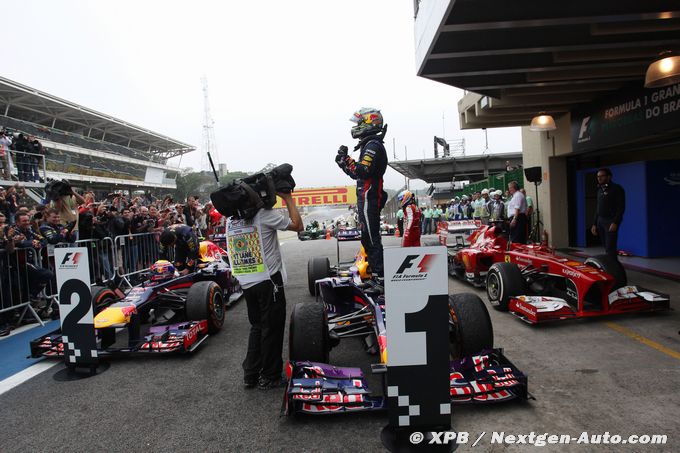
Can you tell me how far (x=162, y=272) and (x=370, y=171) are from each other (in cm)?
323

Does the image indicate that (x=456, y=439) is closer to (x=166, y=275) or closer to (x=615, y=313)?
(x=615, y=313)

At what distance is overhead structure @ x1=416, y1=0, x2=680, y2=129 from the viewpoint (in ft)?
16.9

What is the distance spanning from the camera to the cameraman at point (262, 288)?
144 inches

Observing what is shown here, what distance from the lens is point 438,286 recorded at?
8.40ft

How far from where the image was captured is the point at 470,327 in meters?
3.59

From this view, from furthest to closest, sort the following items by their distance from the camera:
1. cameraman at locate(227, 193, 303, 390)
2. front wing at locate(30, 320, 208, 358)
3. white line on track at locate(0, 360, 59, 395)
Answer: front wing at locate(30, 320, 208, 358) < white line on track at locate(0, 360, 59, 395) < cameraman at locate(227, 193, 303, 390)

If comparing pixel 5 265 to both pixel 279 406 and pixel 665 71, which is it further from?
pixel 665 71

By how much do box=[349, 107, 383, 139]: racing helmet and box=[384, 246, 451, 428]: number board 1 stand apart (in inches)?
104

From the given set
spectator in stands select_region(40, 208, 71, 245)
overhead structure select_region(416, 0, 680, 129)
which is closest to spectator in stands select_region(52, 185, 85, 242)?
spectator in stands select_region(40, 208, 71, 245)

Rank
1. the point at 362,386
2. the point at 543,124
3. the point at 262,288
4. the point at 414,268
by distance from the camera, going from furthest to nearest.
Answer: the point at 543,124
the point at 262,288
the point at 362,386
the point at 414,268

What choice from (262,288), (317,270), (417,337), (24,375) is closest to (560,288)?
(317,270)

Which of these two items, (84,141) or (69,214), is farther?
(84,141)

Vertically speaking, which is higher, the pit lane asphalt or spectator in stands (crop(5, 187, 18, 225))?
spectator in stands (crop(5, 187, 18, 225))

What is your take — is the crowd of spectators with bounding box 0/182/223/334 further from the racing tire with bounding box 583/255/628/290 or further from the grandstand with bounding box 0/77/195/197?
the grandstand with bounding box 0/77/195/197
